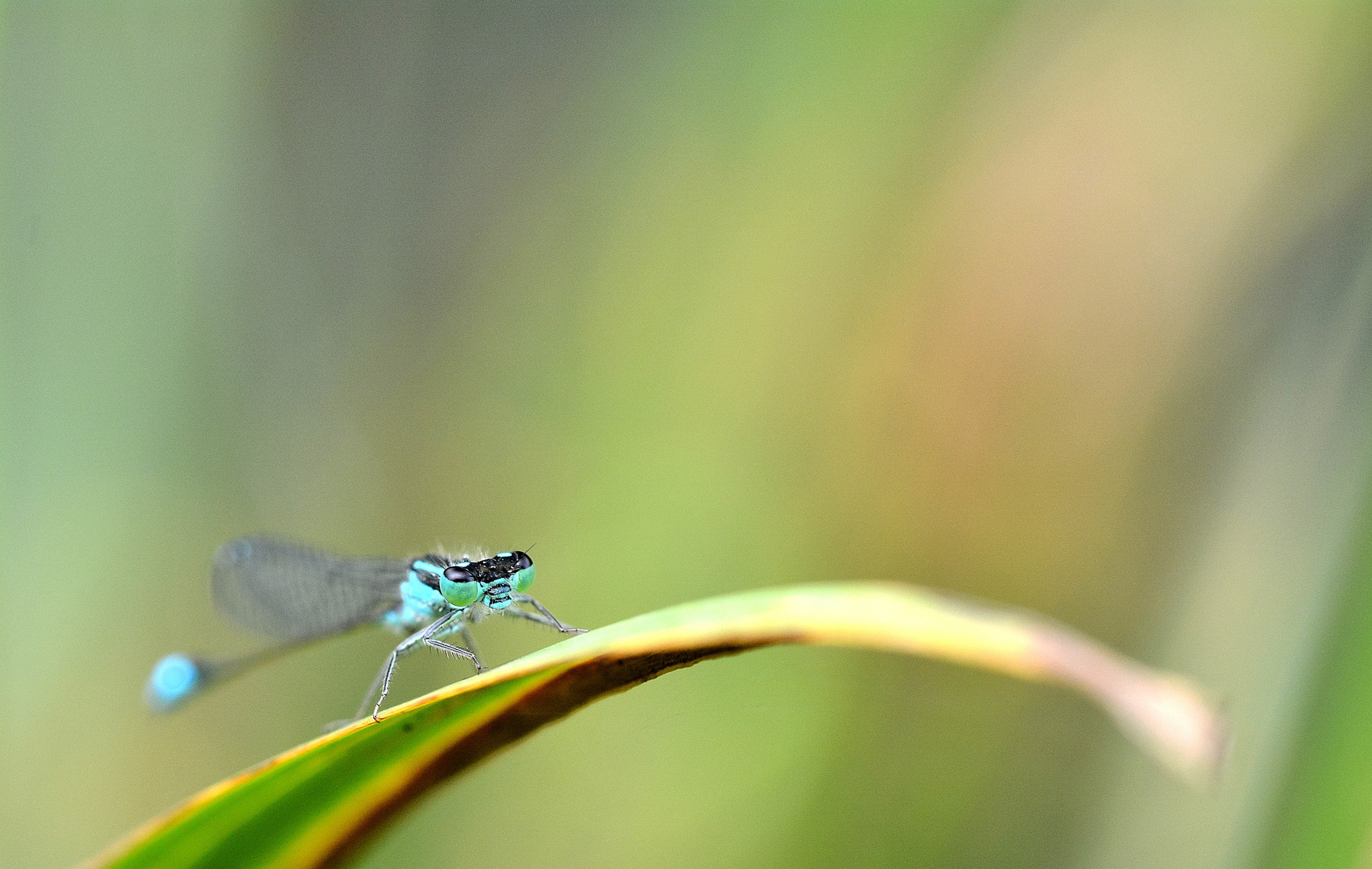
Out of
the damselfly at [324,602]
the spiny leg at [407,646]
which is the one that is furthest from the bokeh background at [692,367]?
the spiny leg at [407,646]

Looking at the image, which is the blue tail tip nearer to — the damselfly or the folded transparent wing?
the damselfly

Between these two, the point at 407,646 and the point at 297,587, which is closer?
the point at 407,646

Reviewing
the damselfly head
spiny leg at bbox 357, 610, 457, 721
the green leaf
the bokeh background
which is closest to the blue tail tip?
the bokeh background

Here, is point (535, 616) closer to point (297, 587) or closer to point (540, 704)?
point (297, 587)

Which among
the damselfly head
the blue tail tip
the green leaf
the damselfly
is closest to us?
the green leaf

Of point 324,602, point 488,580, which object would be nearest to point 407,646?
point 488,580

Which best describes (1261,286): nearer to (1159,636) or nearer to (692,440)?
(1159,636)
